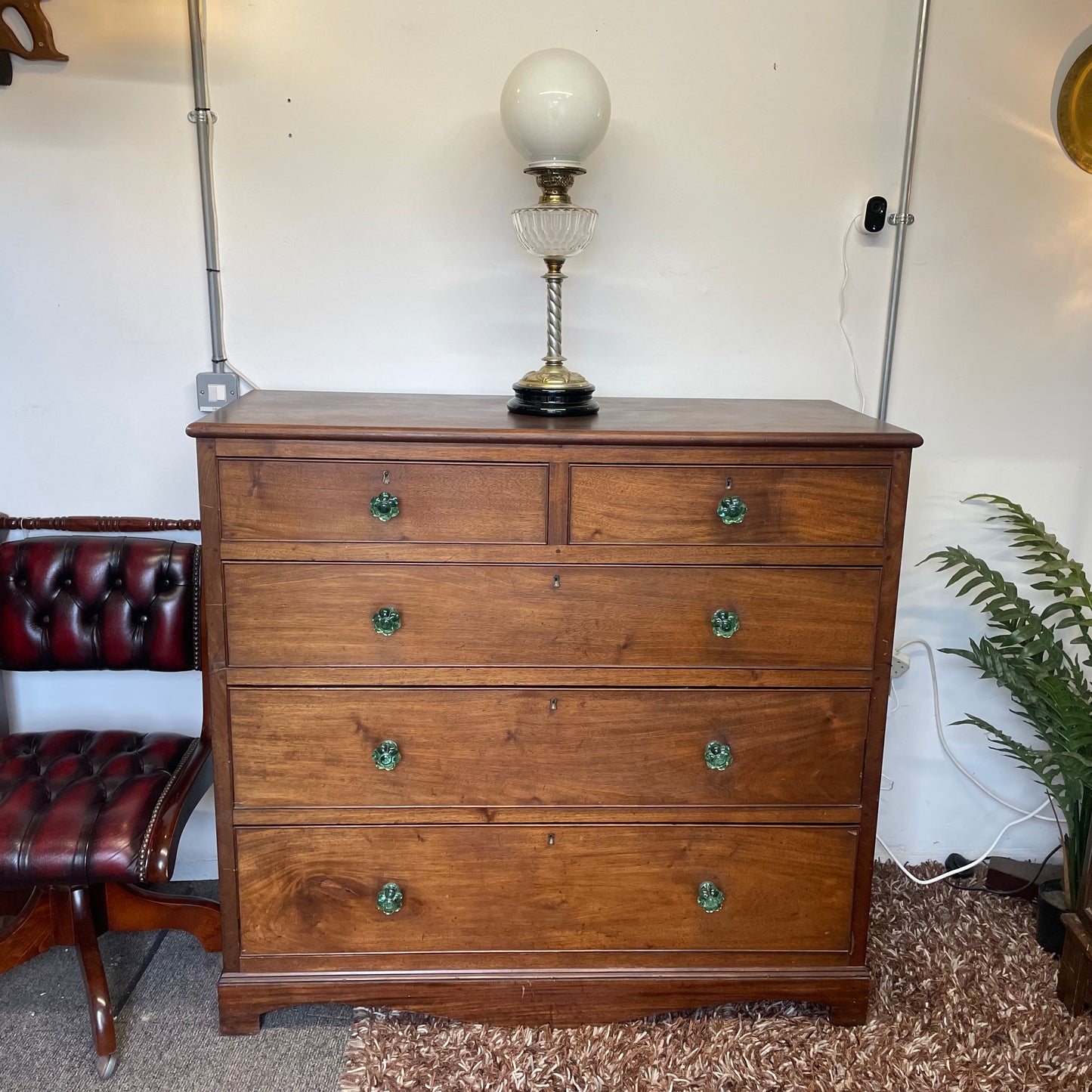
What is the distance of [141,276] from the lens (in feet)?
7.07

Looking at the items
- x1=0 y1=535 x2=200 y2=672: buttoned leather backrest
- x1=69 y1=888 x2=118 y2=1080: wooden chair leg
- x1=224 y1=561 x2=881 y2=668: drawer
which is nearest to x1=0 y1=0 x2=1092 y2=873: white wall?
x1=0 y1=535 x2=200 y2=672: buttoned leather backrest

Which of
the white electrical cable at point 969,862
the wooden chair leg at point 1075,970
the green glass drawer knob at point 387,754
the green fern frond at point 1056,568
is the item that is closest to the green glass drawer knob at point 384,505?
the green glass drawer knob at point 387,754

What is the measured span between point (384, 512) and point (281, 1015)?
1169 mm

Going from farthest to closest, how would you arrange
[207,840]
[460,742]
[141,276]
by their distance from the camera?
[207,840], [141,276], [460,742]

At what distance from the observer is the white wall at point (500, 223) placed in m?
2.07

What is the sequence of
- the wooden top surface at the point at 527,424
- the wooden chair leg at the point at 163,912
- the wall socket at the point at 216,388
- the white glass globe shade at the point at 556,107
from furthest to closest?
the wall socket at the point at 216,388, the wooden chair leg at the point at 163,912, the white glass globe shade at the point at 556,107, the wooden top surface at the point at 527,424

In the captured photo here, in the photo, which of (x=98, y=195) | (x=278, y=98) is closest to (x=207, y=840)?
(x=98, y=195)

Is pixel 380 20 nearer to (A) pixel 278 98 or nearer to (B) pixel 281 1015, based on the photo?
(A) pixel 278 98

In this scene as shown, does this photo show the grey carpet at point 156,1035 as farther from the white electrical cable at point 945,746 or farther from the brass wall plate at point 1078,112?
the brass wall plate at point 1078,112

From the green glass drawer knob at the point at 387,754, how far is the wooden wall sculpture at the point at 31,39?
1664 millimetres

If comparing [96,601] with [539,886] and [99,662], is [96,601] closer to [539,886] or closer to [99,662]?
[99,662]

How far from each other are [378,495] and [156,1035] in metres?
1.28

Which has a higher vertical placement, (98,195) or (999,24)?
(999,24)

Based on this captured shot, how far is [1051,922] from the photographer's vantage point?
224cm
